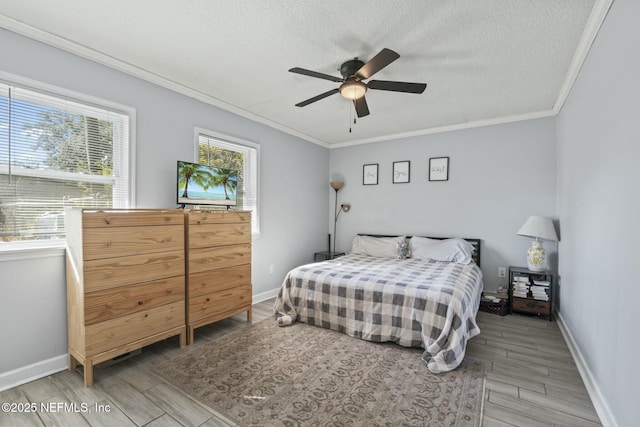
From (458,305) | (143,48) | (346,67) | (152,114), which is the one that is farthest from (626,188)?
(152,114)

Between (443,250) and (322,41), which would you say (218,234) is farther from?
(443,250)

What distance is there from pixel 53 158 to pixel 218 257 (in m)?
1.50

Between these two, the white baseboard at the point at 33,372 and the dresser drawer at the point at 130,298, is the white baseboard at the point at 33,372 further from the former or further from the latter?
the dresser drawer at the point at 130,298

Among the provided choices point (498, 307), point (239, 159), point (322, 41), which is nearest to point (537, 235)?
point (498, 307)

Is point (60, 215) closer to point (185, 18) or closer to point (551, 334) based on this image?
point (185, 18)

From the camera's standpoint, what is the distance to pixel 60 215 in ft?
7.54

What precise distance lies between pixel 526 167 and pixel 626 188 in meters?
2.61

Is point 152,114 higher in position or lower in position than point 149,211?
higher

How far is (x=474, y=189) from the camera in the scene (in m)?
4.14

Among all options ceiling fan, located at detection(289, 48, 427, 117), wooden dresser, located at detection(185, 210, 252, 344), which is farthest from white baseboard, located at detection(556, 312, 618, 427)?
wooden dresser, located at detection(185, 210, 252, 344)

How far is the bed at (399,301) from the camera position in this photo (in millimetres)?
2377

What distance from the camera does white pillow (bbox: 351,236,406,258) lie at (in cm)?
435

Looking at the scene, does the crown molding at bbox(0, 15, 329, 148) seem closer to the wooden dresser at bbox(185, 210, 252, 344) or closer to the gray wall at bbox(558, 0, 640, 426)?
the wooden dresser at bbox(185, 210, 252, 344)

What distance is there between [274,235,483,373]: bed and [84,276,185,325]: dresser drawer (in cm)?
115
